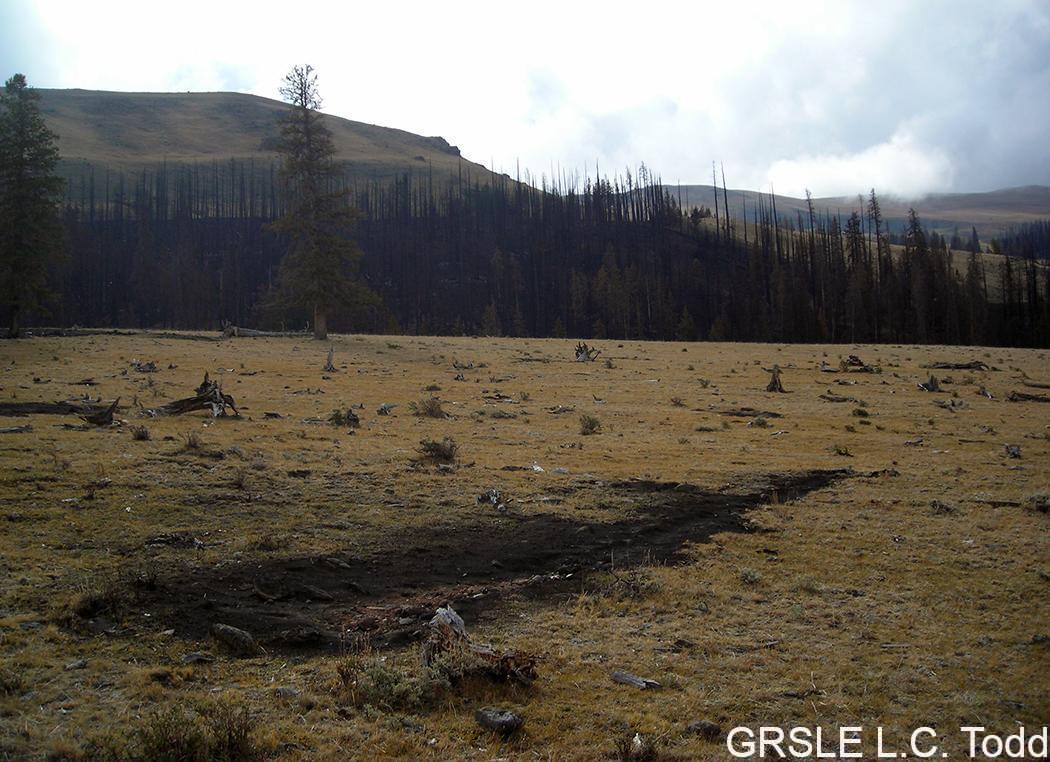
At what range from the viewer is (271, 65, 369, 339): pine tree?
5109 cm

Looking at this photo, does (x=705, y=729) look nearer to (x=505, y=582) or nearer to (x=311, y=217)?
(x=505, y=582)

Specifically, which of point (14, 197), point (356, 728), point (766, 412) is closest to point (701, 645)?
point (356, 728)

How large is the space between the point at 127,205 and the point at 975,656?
563 feet

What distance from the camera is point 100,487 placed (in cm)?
1255

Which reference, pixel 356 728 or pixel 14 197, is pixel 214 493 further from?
pixel 14 197

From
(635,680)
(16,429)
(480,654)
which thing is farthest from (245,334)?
(635,680)

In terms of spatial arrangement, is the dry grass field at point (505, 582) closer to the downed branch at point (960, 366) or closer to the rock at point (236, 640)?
the rock at point (236, 640)

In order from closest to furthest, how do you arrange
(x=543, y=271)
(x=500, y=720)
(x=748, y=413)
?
(x=500, y=720) < (x=748, y=413) < (x=543, y=271)

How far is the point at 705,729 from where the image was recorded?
6.47m

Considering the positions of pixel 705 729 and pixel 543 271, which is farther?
pixel 543 271

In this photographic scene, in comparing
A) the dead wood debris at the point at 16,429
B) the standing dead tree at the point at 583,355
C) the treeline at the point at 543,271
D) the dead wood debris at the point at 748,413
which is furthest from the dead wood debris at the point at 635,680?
the treeline at the point at 543,271

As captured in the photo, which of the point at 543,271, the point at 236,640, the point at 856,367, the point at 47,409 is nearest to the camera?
the point at 236,640

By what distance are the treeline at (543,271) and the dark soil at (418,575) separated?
7519 cm

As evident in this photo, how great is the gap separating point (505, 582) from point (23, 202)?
171ft
